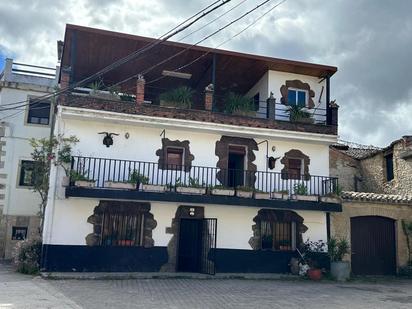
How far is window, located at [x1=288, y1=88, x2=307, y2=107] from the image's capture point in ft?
57.8

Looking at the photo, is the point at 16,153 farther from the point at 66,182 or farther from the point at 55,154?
the point at 66,182

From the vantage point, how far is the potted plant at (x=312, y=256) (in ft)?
48.8

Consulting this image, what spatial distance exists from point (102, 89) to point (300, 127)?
780 cm

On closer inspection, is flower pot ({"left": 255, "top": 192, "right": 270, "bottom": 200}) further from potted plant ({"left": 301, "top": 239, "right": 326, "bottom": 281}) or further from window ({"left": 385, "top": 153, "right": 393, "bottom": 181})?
window ({"left": 385, "top": 153, "right": 393, "bottom": 181})

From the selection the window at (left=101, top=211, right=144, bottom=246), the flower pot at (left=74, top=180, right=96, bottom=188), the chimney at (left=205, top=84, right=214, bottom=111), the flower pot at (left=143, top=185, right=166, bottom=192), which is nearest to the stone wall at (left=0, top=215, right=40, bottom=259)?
the window at (left=101, top=211, right=144, bottom=246)

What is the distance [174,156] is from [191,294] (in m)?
5.93

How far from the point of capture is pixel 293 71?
17.5m

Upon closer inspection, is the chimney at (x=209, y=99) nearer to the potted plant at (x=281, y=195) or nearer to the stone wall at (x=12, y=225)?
the potted plant at (x=281, y=195)

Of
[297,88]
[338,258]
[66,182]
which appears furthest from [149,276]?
[297,88]

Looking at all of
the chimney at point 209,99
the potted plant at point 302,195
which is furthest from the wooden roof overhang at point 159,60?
the potted plant at point 302,195

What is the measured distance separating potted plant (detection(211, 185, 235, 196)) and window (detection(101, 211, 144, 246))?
264 cm

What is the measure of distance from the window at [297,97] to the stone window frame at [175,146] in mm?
5079

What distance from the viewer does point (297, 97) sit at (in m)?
17.8

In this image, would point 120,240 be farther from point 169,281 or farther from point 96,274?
point 169,281
